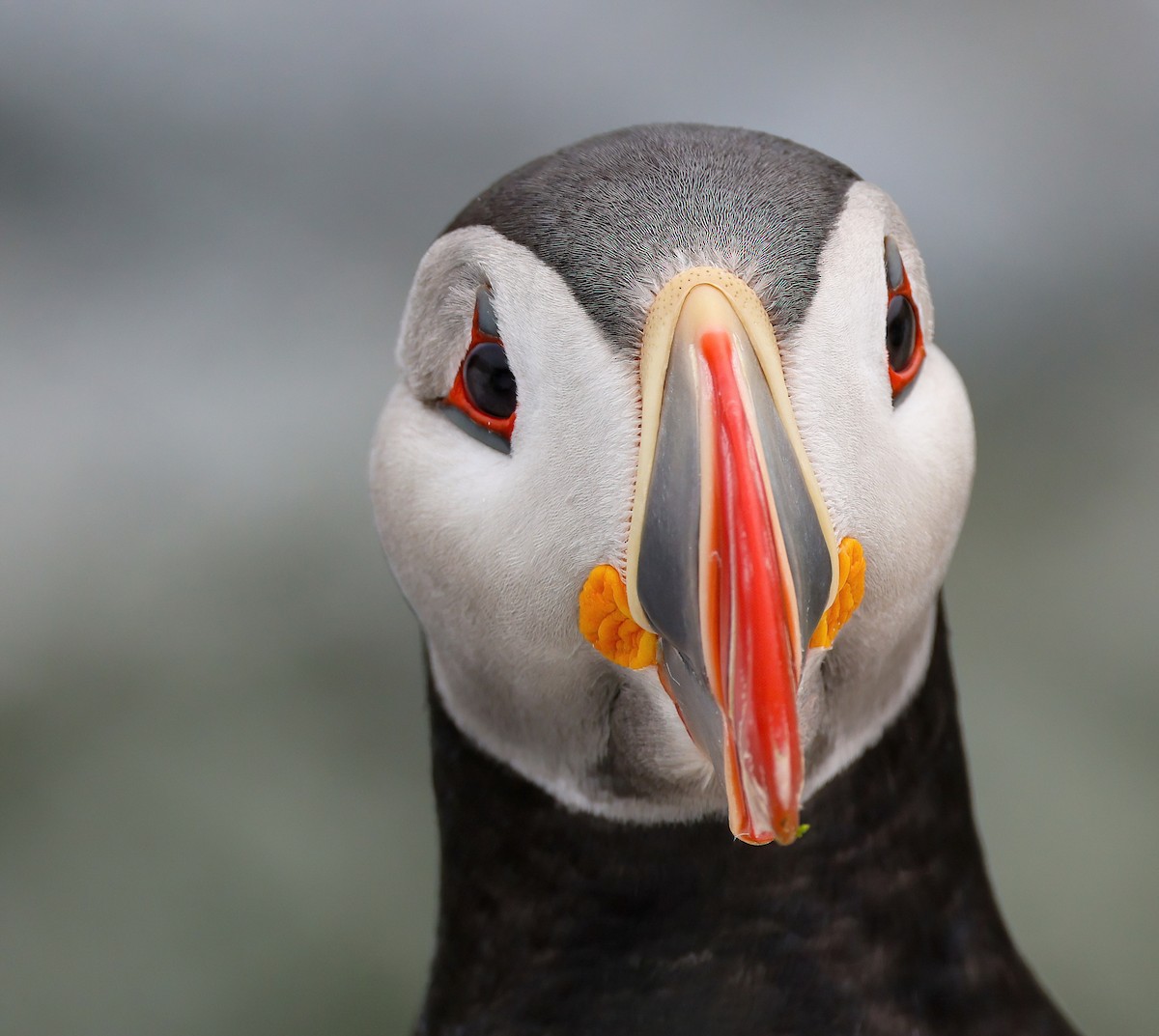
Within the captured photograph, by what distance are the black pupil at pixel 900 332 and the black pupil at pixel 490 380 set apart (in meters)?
0.40

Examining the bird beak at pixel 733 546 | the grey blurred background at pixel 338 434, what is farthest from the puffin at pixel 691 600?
the grey blurred background at pixel 338 434

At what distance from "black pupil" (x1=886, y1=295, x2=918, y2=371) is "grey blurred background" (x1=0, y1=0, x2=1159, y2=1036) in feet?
8.55

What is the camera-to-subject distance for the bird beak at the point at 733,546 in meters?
1.10

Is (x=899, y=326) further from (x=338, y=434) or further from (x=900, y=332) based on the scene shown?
(x=338, y=434)

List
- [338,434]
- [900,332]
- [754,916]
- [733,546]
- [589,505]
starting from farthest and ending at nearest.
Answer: [338,434], [754,916], [900,332], [589,505], [733,546]

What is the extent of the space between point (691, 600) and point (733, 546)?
0.07 m

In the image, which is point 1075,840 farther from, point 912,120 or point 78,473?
point 78,473

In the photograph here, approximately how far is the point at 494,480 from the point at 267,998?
8.81 ft

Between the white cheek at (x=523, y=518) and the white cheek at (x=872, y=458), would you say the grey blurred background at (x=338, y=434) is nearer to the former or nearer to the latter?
the white cheek at (x=523, y=518)

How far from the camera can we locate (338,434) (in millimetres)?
4148

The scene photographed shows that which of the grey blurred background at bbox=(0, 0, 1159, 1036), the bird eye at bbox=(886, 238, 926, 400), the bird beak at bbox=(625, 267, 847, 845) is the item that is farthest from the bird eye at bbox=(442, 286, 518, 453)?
the grey blurred background at bbox=(0, 0, 1159, 1036)

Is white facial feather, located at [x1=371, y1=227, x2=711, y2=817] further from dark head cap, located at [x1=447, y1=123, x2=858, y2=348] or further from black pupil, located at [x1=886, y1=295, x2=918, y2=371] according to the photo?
black pupil, located at [x1=886, y1=295, x2=918, y2=371]

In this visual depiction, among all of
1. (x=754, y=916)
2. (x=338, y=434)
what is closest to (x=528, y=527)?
(x=754, y=916)

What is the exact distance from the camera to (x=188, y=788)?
379cm
